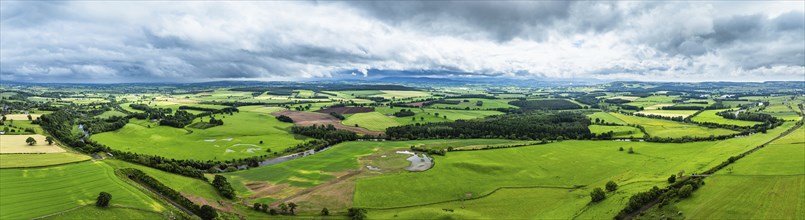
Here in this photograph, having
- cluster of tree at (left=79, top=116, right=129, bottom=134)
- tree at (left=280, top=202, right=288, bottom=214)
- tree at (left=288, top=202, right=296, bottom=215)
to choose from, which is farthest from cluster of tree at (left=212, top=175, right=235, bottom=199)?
cluster of tree at (left=79, top=116, right=129, bottom=134)

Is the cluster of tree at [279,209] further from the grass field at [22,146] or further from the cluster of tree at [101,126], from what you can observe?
the cluster of tree at [101,126]

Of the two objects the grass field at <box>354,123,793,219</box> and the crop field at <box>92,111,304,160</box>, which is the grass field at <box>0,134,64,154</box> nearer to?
the crop field at <box>92,111,304,160</box>

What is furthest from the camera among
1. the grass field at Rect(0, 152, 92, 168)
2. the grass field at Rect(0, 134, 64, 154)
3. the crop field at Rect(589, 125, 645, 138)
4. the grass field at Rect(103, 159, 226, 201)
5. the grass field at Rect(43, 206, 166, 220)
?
the crop field at Rect(589, 125, 645, 138)

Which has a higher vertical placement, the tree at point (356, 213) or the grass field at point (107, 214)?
the grass field at point (107, 214)

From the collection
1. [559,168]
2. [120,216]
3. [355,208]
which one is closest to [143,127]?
[120,216]

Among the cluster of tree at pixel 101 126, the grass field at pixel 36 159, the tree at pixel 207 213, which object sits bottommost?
the tree at pixel 207 213

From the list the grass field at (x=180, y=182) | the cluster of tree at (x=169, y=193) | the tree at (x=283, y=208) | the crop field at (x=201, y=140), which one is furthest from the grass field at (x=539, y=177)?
the crop field at (x=201, y=140)
